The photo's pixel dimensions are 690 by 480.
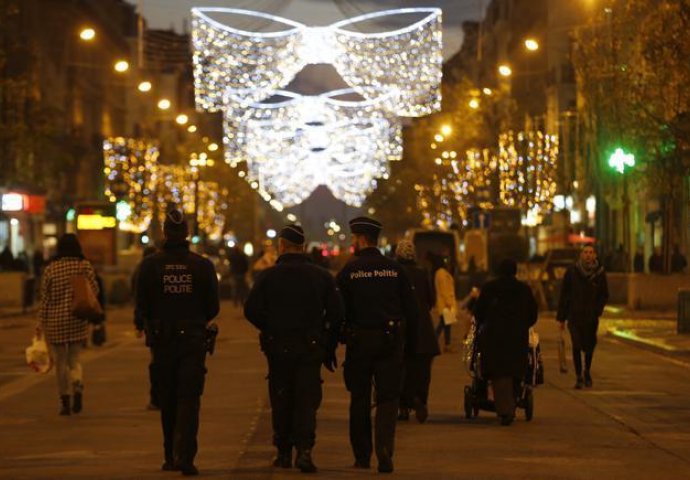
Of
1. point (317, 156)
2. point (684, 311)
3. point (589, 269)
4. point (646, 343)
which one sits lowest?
point (646, 343)

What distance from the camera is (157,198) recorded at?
8300 centimetres

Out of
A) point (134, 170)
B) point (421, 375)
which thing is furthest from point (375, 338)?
point (134, 170)

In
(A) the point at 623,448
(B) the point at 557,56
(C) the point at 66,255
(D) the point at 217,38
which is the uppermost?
(B) the point at 557,56

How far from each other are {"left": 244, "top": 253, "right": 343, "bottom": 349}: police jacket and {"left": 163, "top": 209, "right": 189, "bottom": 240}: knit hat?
0.65 meters

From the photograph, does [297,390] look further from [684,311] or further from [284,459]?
[684,311]

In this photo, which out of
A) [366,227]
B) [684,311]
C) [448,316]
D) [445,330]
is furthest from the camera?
[684,311]

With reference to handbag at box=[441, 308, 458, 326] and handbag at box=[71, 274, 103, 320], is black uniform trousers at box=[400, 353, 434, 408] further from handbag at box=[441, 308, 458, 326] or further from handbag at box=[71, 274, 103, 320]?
handbag at box=[441, 308, 458, 326]

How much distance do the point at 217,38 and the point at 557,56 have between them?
171 feet

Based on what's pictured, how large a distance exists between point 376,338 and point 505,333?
13.3 feet

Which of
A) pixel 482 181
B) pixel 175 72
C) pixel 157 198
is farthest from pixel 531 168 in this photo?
pixel 175 72

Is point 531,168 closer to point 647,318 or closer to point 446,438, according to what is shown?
point 647,318

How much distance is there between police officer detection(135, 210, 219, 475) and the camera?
40.2 ft

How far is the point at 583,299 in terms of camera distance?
20.8m

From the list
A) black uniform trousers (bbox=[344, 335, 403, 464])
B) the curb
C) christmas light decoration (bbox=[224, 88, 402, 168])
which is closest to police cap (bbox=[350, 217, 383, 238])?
black uniform trousers (bbox=[344, 335, 403, 464])
